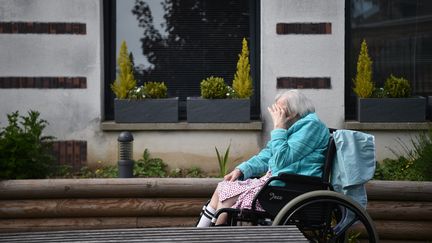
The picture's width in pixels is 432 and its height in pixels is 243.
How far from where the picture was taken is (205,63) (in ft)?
26.8

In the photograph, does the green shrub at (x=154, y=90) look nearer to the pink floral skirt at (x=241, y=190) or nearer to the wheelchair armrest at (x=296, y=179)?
the pink floral skirt at (x=241, y=190)

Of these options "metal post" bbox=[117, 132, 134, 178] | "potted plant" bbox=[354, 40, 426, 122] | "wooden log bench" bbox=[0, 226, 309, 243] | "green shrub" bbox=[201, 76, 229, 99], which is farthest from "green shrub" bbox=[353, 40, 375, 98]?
"wooden log bench" bbox=[0, 226, 309, 243]

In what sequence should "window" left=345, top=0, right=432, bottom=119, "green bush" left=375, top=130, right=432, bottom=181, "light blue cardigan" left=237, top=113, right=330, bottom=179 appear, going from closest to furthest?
"light blue cardigan" left=237, top=113, right=330, bottom=179 → "green bush" left=375, top=130, right=432, bottom=181 → "window" left=345, top=0, right=432, bottom=119

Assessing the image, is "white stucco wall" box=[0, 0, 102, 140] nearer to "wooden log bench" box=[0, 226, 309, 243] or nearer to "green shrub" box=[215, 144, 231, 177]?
"green shrub" box=[215, 144, 231, 177]

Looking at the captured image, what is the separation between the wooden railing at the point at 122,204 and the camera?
5539mm

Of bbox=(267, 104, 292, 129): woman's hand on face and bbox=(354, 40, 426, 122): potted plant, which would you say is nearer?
A: bbox=(267, 104, 292, 129): woman's hand on face

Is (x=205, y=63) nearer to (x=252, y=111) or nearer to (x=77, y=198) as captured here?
(x=252, y=111)

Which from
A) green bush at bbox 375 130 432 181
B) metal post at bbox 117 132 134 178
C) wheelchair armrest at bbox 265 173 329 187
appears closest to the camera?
wheelchair armrest at bbox 265 173 329 187

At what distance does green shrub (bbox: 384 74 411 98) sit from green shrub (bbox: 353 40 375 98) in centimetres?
19

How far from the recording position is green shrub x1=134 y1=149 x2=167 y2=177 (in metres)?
7.36

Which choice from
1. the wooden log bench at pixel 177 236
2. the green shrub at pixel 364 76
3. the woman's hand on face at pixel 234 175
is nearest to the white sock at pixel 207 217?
the woman's hand on face at pixel 234 175

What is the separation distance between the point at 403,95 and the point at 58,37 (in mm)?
3817

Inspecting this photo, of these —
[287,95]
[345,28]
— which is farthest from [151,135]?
[287,95]

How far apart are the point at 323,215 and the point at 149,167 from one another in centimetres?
356
